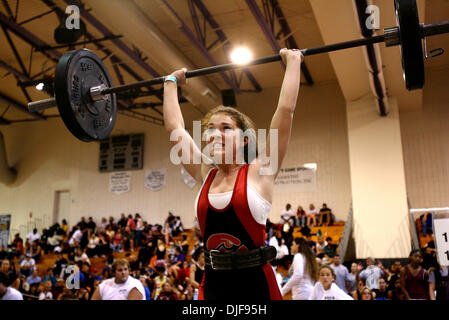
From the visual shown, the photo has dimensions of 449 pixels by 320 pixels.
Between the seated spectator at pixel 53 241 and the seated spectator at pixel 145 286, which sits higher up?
the seated spectator at pixel 53 241

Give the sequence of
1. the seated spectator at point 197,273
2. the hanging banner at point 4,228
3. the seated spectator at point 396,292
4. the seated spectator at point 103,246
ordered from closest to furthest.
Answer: the seated spectator at point 197,273, the seated spectator at point 396,292, the seated spectator at point 103,246, the hanging banner at point 4,228

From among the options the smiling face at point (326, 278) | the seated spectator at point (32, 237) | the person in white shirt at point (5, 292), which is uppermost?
the seated spectator at point (32, 237)

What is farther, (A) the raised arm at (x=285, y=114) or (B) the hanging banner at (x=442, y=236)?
(B) the hanging banner at (x=442, y=236)

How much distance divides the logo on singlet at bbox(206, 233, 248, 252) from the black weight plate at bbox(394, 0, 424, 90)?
1138 millimetres

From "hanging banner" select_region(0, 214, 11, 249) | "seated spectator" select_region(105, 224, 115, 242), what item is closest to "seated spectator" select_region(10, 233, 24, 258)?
"hanging banner" select_region(0, 214, 11, 249)

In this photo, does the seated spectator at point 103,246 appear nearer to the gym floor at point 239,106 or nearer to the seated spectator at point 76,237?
the seated spectator at point 76,237

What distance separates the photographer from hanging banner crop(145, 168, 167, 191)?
1623 centimetres

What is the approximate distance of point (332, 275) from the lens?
484 cm

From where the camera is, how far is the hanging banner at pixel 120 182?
1680 centimetres

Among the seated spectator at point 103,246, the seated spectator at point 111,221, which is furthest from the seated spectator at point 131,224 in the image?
the seated spectator at point 103,246

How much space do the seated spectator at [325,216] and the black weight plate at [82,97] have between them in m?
11.2
